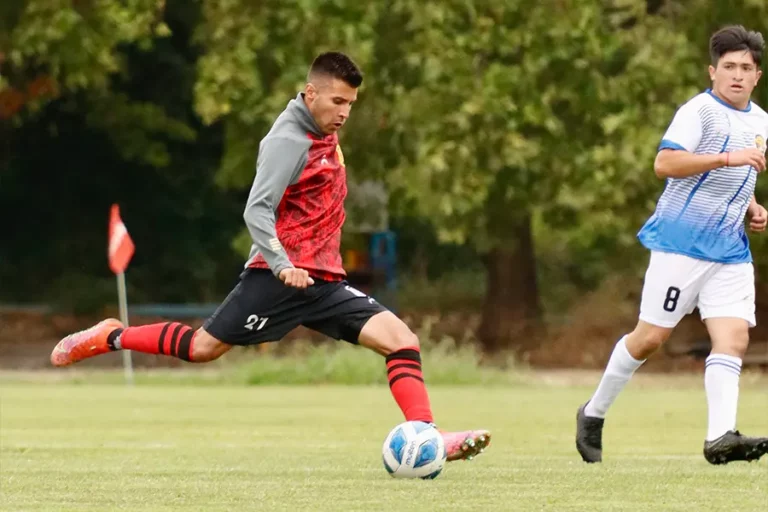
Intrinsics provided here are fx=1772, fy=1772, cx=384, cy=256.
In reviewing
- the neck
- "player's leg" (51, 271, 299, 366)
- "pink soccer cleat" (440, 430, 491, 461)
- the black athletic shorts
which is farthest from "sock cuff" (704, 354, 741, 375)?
"player's leg" (51, 271, 299, 366)

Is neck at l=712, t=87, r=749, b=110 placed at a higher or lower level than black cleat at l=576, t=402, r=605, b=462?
higher

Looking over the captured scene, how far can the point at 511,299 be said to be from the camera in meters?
28.7

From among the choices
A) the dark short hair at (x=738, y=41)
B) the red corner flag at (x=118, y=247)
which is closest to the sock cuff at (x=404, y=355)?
the dark short hair at (x=738, y=41)

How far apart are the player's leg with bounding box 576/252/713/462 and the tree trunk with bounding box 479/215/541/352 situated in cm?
1865

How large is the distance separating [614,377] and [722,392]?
75 cm

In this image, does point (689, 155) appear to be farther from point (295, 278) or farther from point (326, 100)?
point (295, 278)

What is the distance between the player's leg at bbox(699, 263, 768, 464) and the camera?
29.6ft

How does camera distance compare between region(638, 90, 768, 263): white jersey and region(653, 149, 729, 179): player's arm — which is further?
region(638, 90, 768, 263): white jersey

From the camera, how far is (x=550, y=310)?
3384cm

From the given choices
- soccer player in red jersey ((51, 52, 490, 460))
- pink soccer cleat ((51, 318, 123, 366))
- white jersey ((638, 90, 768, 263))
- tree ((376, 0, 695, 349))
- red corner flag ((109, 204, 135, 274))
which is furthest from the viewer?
tree ((376, 0, 695, 349))

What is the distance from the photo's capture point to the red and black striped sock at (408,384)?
8.68 m

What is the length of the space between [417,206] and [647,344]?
16.8 meters

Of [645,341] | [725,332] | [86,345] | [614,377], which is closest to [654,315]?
[645,341]

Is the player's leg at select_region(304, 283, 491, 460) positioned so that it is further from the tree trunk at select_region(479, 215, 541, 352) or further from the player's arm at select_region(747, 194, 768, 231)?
the tree trunk at select_region(479, 215, 541, 352)
